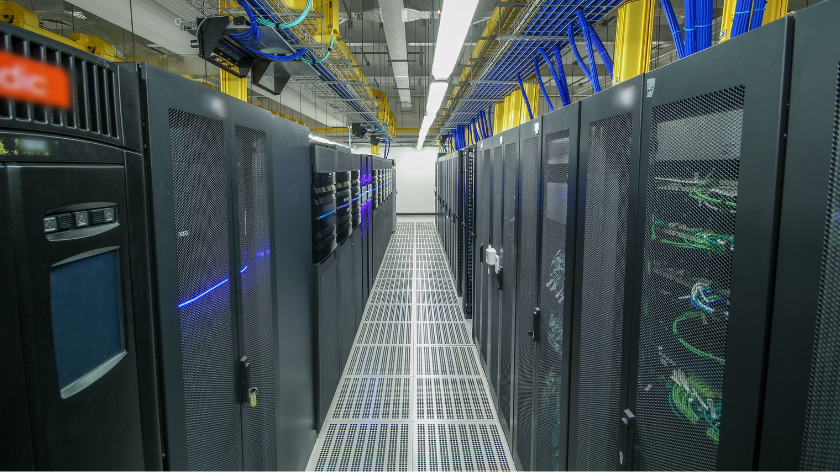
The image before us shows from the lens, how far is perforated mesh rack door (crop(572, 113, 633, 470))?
1080 millimetres

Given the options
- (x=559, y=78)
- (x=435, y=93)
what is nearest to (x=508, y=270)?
(x=559, y=78)

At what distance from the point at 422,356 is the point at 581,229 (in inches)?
109

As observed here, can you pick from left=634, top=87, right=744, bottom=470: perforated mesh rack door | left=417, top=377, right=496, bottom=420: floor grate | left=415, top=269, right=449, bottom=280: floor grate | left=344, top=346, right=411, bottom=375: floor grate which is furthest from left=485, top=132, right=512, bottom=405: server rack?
left=415, top=269, right=449, bottom=280: floor grate

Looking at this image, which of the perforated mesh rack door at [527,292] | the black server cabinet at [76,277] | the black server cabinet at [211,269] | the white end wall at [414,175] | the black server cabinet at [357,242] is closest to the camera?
the black server cabinet at [76,277]

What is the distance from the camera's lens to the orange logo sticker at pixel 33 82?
60cm

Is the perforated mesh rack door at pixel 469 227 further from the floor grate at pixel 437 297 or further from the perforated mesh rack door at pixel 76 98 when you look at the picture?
the perforated mesh rack door at pixel 76 98

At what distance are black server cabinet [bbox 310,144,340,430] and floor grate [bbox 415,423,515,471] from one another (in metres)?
0.69

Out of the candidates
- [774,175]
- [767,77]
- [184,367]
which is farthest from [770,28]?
[184,367]

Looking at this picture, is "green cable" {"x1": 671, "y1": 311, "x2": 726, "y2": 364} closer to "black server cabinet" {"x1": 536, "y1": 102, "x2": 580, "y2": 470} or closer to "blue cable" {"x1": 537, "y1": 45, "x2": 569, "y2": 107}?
"black server cabinet" {"x1": 536, "y1": 102, "x2": 580, "y2": 470}

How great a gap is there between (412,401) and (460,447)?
60 cm

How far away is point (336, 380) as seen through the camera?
10.2ft

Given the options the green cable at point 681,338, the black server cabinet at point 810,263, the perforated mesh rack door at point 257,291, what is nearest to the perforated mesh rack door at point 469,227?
the perforated mesh rack door at point 257,291

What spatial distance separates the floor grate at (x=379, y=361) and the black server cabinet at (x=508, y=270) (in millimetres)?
1063

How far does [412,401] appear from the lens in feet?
9.95
